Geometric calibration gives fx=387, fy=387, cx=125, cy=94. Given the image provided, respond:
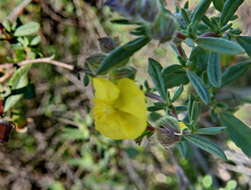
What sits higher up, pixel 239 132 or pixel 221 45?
pixel 221 45

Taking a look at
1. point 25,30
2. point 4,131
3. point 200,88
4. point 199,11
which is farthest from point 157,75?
point 25,30

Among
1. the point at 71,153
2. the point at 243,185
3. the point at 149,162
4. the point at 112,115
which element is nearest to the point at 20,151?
the point at 71,153

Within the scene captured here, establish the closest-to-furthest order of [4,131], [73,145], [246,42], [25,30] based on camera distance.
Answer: [246,42]
[4,131]
[25,30]
[73,145]

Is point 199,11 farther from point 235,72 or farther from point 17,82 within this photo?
point 17,82

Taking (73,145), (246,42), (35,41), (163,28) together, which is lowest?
(73,145)

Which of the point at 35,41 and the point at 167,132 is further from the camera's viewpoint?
the point at 35,41

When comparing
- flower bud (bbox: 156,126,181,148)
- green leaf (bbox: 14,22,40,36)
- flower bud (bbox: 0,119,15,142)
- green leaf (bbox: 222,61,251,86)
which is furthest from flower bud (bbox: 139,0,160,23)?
green leaf (bbox: 14,22,40,36)
